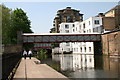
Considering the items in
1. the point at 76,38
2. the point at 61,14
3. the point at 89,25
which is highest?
the point at 61,14

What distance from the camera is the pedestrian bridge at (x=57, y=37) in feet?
194

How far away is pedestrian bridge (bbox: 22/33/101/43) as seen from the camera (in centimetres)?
5903

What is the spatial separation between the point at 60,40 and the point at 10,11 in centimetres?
1630

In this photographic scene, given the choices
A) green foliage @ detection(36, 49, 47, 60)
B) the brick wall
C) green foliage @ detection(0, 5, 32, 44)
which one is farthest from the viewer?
green foliage @ detection(0, 5, 32, 44)

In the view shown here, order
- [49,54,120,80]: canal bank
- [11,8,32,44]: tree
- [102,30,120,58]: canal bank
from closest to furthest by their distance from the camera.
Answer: [49,54,120,80]: canal bank → [102,30,120,58]: canal bank → [11,8,32,44]: tree

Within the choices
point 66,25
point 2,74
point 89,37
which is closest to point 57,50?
point 66,25

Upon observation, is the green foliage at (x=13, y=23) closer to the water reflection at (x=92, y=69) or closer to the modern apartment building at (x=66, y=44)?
the modern apartment building at (x=66, y=44)

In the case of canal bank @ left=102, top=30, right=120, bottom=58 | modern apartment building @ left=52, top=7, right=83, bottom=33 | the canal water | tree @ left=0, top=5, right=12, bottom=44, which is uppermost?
modern apartment building @ left=52, top=7, right=83, bottom=33

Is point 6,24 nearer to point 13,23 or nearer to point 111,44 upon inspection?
point 13,23

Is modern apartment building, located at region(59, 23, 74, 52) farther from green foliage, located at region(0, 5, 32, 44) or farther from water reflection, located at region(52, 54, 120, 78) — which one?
water reflection, located at region(52, 54, 120, 78)

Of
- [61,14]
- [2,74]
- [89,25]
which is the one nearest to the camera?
[2,74]

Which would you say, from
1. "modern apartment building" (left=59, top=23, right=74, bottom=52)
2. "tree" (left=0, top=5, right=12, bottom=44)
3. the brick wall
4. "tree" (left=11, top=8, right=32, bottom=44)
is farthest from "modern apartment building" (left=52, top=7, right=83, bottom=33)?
"tree" (left=0, top=5, right=12, bottom=44)

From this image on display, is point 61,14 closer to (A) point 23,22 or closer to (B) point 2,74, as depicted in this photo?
(A) point 23,22

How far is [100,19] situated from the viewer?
218ft
